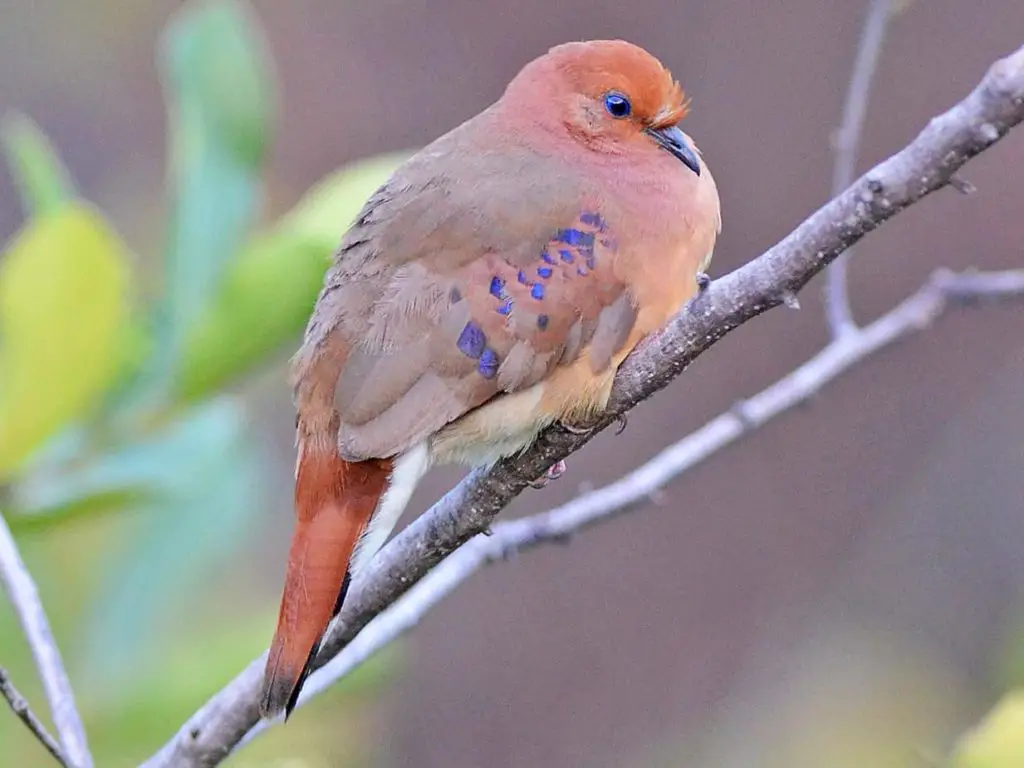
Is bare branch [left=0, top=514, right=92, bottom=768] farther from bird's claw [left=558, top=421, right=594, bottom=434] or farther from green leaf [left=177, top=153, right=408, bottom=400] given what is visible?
bird's claw [left=558, top=421, right=594, bottom=434]

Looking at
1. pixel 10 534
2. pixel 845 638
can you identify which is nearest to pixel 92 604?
pixel 10 534

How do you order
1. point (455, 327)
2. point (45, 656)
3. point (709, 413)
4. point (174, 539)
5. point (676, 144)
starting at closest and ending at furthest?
1. point (45, 656)
2. point (455, 327)
3. point (174, 539)
4. point (676, 144)
5. point (709, 413)

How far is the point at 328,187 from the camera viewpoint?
2.36 meters

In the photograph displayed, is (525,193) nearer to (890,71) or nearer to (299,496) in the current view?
(299,496)

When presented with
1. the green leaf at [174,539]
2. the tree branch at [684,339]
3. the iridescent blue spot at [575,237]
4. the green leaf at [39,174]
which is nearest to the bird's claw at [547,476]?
the tree branch at [684,339]

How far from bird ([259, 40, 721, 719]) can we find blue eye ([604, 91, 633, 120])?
0.80ft

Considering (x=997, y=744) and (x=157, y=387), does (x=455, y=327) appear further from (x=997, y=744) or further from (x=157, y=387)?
(x=997, y=744)

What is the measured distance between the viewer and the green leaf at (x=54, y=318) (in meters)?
1.97

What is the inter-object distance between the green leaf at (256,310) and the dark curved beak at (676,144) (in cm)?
68

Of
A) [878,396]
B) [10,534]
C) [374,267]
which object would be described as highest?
[374,267]

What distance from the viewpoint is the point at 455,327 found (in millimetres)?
2105

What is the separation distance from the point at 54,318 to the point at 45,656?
45 centimetres

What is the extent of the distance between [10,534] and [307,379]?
468 mm

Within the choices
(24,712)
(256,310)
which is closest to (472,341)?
(256,310)
